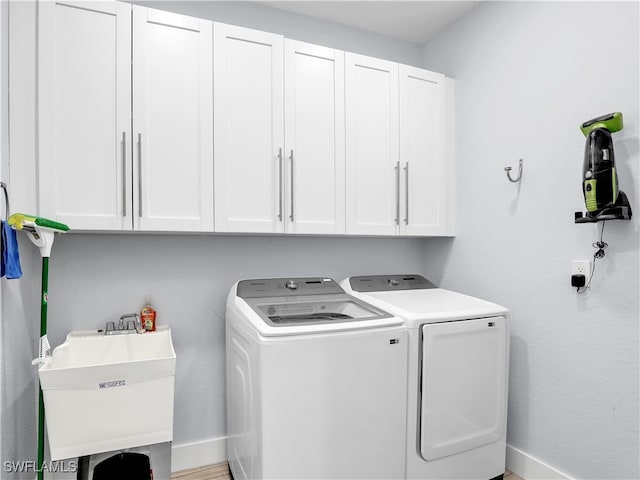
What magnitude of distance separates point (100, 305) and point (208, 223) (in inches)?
28.8

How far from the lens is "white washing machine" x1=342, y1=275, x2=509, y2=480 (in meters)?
1.72

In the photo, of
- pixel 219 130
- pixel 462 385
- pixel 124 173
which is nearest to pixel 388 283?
pixel 462 385

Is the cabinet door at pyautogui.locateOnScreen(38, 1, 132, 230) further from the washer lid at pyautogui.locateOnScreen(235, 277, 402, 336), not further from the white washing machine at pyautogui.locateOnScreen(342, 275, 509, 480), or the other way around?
the white washing machine at pyautogui.locateOnScreen(342, 275, 509, 480)

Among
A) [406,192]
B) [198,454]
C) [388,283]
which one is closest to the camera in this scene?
[198,454]

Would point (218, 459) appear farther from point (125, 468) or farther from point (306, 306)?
point (306, 306)

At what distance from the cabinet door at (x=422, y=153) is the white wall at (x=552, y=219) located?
0.14m

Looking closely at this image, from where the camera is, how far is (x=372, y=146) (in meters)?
2.21

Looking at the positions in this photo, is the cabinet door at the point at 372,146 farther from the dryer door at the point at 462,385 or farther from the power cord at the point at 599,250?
the power cord at the point at 599,250

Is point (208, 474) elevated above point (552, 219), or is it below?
below

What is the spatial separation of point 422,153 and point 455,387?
4.52 ft

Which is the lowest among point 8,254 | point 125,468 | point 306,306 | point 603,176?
point 125,468

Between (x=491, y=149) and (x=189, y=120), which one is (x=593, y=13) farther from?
(x=189, y=120)

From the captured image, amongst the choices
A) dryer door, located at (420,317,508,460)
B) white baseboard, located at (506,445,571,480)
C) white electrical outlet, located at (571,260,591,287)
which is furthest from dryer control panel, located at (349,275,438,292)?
white baseboard, located at (506,445,571,480)

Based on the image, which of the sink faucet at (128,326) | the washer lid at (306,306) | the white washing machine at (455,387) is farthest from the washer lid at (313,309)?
the sink faucet at (128,326)
